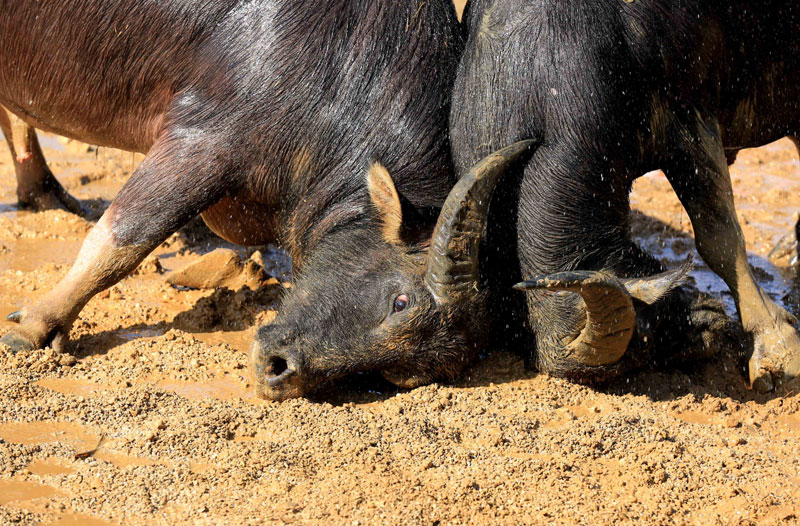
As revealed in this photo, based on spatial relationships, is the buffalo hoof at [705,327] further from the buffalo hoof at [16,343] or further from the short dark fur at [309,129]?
the buffalo hoof at [16,343]

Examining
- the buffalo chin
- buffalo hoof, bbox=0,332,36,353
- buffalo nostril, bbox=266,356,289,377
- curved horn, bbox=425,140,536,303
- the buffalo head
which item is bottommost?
the buffalo chin

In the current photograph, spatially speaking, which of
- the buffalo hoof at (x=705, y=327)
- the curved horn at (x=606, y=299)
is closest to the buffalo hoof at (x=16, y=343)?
the curved horn at (x=606, y=299)

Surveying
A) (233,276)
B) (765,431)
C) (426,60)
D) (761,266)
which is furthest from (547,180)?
(761,266)

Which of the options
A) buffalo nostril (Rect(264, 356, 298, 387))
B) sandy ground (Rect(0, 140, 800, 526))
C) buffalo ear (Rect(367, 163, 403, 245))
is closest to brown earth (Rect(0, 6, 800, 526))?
sandy ground (Rect(0, 140, 800, 526))

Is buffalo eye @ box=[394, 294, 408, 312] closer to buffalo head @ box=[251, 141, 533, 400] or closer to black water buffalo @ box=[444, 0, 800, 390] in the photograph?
buffalo head @ box=[251, 141, 533, 400]

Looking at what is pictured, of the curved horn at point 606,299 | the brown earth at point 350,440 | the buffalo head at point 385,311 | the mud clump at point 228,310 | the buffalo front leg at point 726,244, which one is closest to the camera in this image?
the brown earth at point 350,440

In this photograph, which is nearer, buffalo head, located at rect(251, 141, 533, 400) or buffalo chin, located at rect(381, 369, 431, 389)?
buffalo head, located at rect(251, 141, 533, 400)

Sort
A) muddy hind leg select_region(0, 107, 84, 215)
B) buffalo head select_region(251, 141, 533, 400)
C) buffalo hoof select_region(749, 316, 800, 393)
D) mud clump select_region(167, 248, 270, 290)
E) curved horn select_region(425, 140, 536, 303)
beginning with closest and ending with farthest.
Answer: curved horn select_region(425, 140, 536, 303) → buffalo head select_region(251, 141, 533, 400) → buffalo hoof select_region(749, 316, 800, 393) → mud clump select_region(167, 248, 270, 290) → muddy hind leg select_region(0, 107, 84, 215)

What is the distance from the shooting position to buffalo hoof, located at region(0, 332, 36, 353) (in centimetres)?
486

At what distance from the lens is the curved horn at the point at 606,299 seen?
159 inches

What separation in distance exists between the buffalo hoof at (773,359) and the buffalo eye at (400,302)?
199cm

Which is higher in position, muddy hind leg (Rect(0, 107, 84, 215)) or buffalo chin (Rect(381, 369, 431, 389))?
buffalo chin (Rect(381, 369, 431, 389))

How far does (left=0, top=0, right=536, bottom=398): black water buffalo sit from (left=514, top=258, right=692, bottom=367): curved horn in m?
0.68

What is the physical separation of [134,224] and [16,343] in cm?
88
